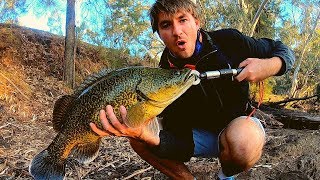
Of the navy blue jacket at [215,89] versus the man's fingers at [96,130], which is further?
the navy blue jacket at [215,89]

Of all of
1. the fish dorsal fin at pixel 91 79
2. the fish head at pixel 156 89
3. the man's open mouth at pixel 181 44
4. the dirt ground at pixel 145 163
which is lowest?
the dirt ground at pixel 145 163

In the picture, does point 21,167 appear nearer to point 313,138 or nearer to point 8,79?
point 313,138

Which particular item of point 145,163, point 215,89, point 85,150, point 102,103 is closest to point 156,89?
point 102,103

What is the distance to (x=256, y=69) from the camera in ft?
8.12

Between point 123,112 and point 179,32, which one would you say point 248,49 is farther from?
point 123,112

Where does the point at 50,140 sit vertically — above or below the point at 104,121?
below

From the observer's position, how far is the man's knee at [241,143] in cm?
269

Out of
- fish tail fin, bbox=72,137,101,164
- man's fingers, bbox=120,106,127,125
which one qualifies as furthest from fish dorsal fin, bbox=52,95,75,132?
man's fingers, bbox=120,106,127,125

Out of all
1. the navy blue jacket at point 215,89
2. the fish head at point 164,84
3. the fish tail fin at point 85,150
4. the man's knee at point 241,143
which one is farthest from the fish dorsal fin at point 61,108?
the man's knee at point 241,143

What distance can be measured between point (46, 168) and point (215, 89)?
53.8 inches

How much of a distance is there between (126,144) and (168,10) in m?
2.80

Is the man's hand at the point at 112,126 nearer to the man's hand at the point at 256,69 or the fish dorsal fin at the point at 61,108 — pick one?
the fish dorsal fin at the point at 61,108

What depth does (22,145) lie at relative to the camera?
4832 millimetres

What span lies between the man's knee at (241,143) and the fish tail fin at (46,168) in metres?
1.20
